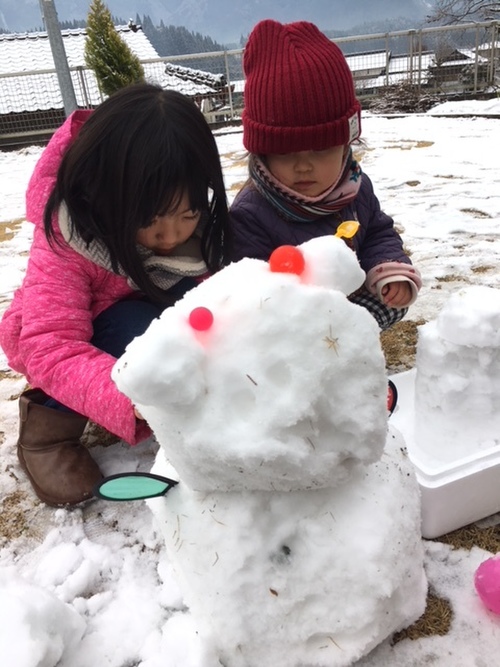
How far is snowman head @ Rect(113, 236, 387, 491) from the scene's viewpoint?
0.64 metres

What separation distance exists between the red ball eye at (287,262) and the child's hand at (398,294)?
889 millimetres

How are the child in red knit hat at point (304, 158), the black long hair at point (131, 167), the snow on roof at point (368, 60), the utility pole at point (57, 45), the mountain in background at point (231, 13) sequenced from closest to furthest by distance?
1. the black long hair at point (131, 167)
2. the child in red knit hat at point (304, 158)
3. the utility pole at point (57, 45)
4. the snow on roof at point (368, 60)
5. the mountain in background at point (231, 13)

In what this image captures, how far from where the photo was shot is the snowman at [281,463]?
0.65 meters

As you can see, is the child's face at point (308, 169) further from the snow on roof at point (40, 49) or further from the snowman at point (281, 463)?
the snow on roof at point (40, 49)

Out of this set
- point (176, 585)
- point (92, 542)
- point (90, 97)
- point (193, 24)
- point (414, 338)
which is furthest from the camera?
point (193, 24)

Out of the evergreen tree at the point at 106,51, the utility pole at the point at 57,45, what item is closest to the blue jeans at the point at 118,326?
the utility pole at the point at 57,45

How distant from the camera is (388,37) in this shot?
8922mm

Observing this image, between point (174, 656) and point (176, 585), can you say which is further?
point (176, 585)

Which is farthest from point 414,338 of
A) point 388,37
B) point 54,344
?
point 388,37

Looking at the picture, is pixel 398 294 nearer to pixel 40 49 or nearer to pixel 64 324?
pixel 64 324

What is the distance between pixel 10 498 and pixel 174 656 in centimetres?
64

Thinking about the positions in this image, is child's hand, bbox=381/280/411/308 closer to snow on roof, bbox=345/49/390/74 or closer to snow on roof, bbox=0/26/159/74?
snow on roof, bbox=345/49/390/74

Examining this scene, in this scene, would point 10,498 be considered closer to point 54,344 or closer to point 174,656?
point 54,344

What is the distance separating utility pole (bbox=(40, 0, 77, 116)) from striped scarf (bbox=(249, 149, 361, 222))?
5.18 m
